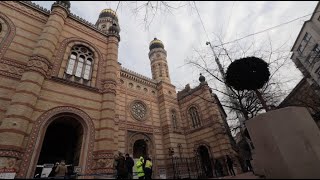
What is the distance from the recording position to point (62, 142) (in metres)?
12.4

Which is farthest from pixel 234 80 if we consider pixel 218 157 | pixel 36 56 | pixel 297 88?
pixel 297 88

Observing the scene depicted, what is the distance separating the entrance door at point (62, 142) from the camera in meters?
9.96

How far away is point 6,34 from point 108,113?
702 centimetres

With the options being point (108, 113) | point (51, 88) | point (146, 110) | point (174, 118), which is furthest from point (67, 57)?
point (174, 118)

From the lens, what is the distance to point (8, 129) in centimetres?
739

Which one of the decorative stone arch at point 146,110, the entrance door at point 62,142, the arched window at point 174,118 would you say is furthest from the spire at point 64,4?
the arched window at point 174,118

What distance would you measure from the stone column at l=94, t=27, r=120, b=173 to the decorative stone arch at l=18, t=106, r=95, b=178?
1.50 feet

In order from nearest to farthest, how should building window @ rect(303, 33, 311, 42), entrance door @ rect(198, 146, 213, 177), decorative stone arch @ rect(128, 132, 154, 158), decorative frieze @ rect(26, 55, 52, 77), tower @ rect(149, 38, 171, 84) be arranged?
decorative frieze @ rect(26, 55, 52, 77)
decorative stone arch @ rect(128, 132, 154, 158)
entrance door @ rect(198, 146, 213, 177)
building window @ rect(303, 33, 311, 42)
tower @ rect(149, 38, 171, 84)

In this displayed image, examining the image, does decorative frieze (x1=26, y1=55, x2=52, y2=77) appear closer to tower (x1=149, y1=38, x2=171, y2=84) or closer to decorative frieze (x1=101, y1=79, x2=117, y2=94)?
decorative frieze (x1=101, y1=79, x2=117, y2=94)

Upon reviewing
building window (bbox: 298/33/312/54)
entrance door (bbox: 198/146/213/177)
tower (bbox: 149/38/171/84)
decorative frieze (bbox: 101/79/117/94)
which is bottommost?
entrance door (bbox: 198/146/213/177)

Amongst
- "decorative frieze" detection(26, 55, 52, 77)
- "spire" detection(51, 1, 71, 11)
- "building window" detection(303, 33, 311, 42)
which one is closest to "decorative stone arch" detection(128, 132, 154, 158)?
"decorative frieze" detection(26, 55, 52, 77)

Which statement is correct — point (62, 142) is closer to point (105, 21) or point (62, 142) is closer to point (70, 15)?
point (70, 15)

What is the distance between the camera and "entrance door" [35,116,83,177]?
9959mm

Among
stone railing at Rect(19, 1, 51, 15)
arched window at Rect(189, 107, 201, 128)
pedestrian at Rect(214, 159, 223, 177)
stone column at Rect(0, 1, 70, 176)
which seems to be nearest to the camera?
stone column at Rect(0, 1, 70, 176)
